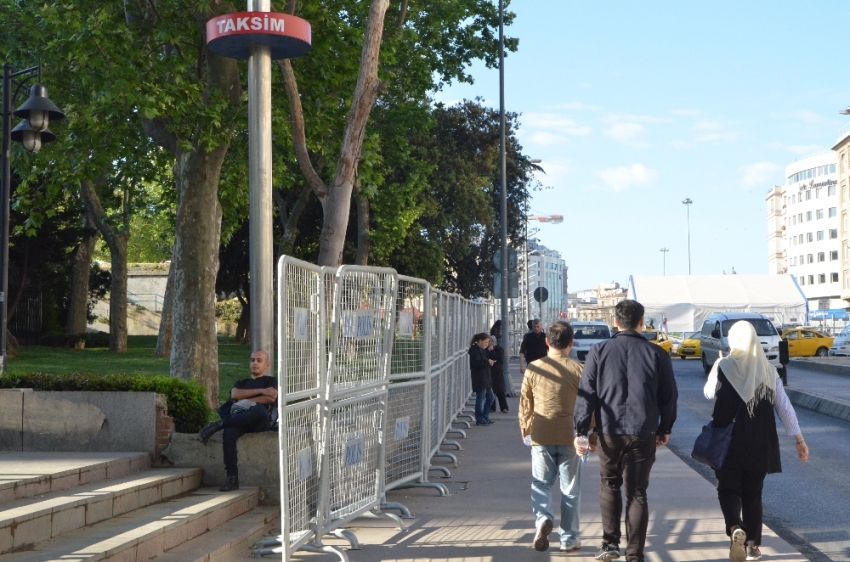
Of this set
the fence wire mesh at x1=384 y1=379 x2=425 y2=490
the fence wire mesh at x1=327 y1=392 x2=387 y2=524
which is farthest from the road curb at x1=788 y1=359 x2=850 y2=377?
the fence wire mesh at x1=327 y1=392 x2=387 y2=524

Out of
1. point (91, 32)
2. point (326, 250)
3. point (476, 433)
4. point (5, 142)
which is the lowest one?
point (476, 433)

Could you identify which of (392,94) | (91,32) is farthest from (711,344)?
(91,32)

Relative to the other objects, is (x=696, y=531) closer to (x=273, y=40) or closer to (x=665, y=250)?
(x=273, y=40)

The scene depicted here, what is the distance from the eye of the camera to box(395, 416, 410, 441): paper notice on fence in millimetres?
9992

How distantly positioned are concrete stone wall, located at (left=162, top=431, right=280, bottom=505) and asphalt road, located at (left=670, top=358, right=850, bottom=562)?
173 inches

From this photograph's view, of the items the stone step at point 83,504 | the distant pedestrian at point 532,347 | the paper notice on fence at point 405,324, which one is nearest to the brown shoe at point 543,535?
the paper notice on fence at point 405,324

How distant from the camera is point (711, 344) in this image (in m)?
32.0

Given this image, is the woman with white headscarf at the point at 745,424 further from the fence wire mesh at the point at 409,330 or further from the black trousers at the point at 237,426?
the black trousers at the point at 237,426

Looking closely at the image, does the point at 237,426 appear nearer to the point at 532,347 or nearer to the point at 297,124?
the point at 297,124

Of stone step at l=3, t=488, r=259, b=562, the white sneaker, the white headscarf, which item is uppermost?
the white headscarf

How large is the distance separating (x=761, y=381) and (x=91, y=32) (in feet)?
35.2

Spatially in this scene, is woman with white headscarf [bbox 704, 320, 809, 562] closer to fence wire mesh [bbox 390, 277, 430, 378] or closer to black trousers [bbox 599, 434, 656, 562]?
black trousers [bbox 599, 434, 656, 562]

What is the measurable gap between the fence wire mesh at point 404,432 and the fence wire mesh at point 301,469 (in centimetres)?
212

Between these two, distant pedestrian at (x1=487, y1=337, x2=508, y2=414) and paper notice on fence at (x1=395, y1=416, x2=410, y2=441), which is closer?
paper notice on fence at (x1=395, y1=416, x2=410, y2=441)
